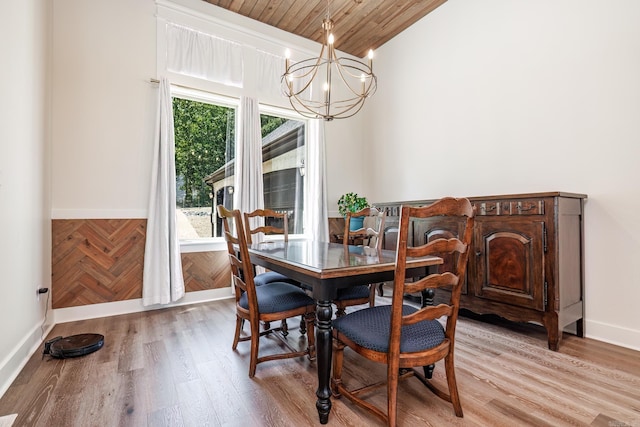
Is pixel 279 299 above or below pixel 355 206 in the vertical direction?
below

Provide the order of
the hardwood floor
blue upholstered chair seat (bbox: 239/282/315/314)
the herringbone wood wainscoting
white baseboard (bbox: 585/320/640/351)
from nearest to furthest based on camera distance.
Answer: the hardwood floor → blue upholstered chair seat (bbox: 239/282/315/314) → white baseboard (bbox: 585/320/640/351) → the herringbone wood wainscoting

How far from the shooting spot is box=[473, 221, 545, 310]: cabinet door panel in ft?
7.64

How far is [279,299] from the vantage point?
1.94 meters

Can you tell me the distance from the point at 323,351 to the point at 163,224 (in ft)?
7.99

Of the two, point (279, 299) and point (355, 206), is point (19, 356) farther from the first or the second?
point (355, 206)

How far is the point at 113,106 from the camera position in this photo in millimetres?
3072

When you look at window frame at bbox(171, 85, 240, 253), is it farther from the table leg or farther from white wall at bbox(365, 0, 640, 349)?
the table leg

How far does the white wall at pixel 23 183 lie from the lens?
182 centimetres

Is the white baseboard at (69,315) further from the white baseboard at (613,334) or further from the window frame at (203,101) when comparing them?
the white baseboard at (613,334)

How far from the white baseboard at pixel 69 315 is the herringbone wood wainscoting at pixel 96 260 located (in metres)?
0.06

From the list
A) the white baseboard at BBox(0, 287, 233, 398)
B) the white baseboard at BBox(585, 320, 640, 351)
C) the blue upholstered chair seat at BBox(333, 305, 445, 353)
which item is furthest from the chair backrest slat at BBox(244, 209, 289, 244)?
the white baseboard at BBox(585, 320, 640, 351)

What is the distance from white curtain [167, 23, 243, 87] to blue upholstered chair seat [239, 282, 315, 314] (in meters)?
2.68

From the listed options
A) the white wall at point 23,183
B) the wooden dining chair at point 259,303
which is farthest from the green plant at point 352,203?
the white wall at point 23,183

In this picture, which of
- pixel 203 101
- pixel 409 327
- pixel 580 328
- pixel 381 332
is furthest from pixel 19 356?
pixel 580 328
